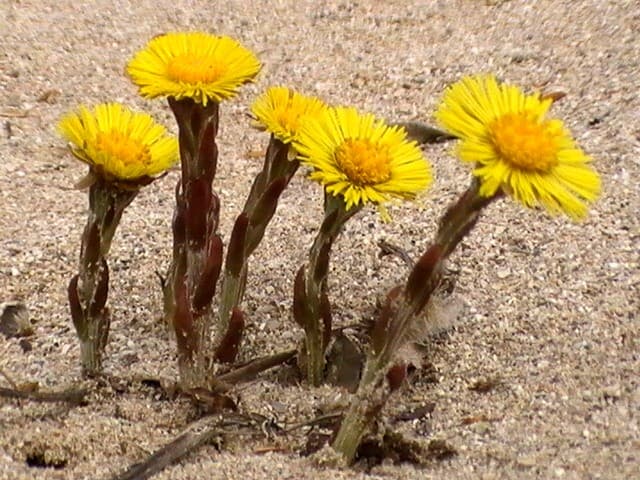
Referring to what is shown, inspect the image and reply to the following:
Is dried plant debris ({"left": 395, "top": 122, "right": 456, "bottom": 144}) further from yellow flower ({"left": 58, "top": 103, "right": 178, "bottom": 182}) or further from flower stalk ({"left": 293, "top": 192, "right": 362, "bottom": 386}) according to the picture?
yellow flower ({"left": 58, "top": 103, "right": 178, "bottom": 182})

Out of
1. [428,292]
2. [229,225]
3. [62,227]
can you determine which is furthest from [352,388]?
[62,227]

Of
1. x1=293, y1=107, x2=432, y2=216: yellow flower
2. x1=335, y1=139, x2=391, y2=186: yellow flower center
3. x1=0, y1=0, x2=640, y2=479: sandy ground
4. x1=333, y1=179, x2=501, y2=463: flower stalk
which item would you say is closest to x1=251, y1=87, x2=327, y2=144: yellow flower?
x1=293, y1=107, x2=432, y2=216: yellow flower

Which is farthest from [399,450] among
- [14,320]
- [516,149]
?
[14,320]

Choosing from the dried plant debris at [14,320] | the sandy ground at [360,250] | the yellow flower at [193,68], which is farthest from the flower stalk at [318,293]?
the dried plant debris at [14,320]

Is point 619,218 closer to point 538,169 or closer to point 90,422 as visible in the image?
point 538,169

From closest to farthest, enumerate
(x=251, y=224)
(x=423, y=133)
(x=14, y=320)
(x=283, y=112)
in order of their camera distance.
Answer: (x=283, y=112), (x=251, y=224), (x=423, y=133), (x=14, y=320)

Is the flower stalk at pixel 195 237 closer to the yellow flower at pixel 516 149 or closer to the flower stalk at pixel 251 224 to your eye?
the flower stalk at pixel 251 224

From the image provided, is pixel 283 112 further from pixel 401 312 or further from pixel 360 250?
pixel 360 250
